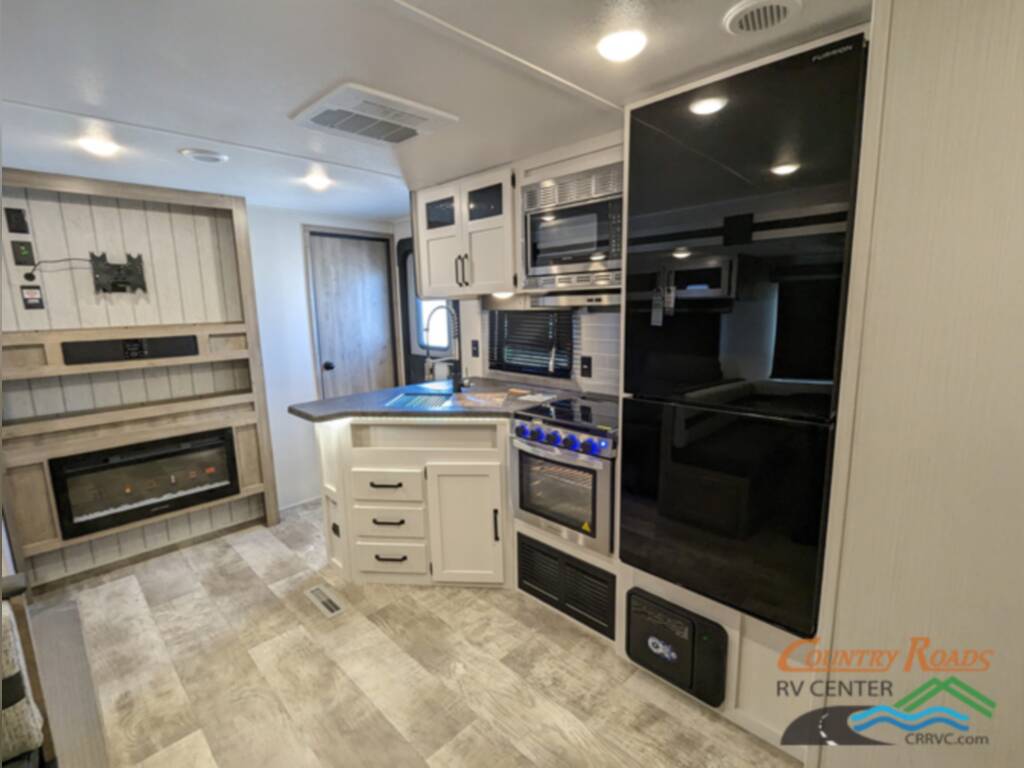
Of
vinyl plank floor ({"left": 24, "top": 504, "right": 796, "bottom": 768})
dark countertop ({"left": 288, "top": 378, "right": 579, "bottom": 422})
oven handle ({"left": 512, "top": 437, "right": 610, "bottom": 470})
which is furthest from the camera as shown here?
dark countertop ({"left": 288, "top": 378, "right": 579, "bottom": 422})

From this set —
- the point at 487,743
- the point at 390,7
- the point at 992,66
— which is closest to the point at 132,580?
the point at 487,743

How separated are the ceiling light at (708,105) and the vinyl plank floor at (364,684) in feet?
7.19

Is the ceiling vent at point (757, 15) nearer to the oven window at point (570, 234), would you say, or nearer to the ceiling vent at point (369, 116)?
the oven window at point (570, 234)

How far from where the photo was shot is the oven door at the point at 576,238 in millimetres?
2311

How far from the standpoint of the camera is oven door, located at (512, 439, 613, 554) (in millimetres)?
2238

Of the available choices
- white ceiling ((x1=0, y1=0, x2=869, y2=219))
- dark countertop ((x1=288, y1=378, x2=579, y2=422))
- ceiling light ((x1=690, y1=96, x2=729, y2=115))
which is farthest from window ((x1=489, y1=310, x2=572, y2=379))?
ceiling light ((x1=690, y1=96, x2=729, y2=115))

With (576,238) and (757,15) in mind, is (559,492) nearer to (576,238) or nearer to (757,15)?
(576,238)

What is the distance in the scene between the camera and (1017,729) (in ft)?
3.30

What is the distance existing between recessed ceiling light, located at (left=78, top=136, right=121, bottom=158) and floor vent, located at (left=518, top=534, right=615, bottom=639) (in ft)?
8.68

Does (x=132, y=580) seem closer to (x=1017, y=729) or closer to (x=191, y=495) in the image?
(x=191, y=495)

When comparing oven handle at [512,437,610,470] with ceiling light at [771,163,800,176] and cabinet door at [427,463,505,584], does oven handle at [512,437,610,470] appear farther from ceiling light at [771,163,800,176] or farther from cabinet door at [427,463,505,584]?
ceiling light at [771,163,800,176]

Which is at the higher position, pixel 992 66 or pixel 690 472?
pixel 992 66

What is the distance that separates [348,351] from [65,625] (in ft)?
8.19

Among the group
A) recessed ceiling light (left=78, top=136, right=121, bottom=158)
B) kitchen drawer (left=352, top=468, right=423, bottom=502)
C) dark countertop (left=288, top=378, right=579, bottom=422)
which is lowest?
kitchen drawer (left=352, top=468, right=423, bottom=502)
